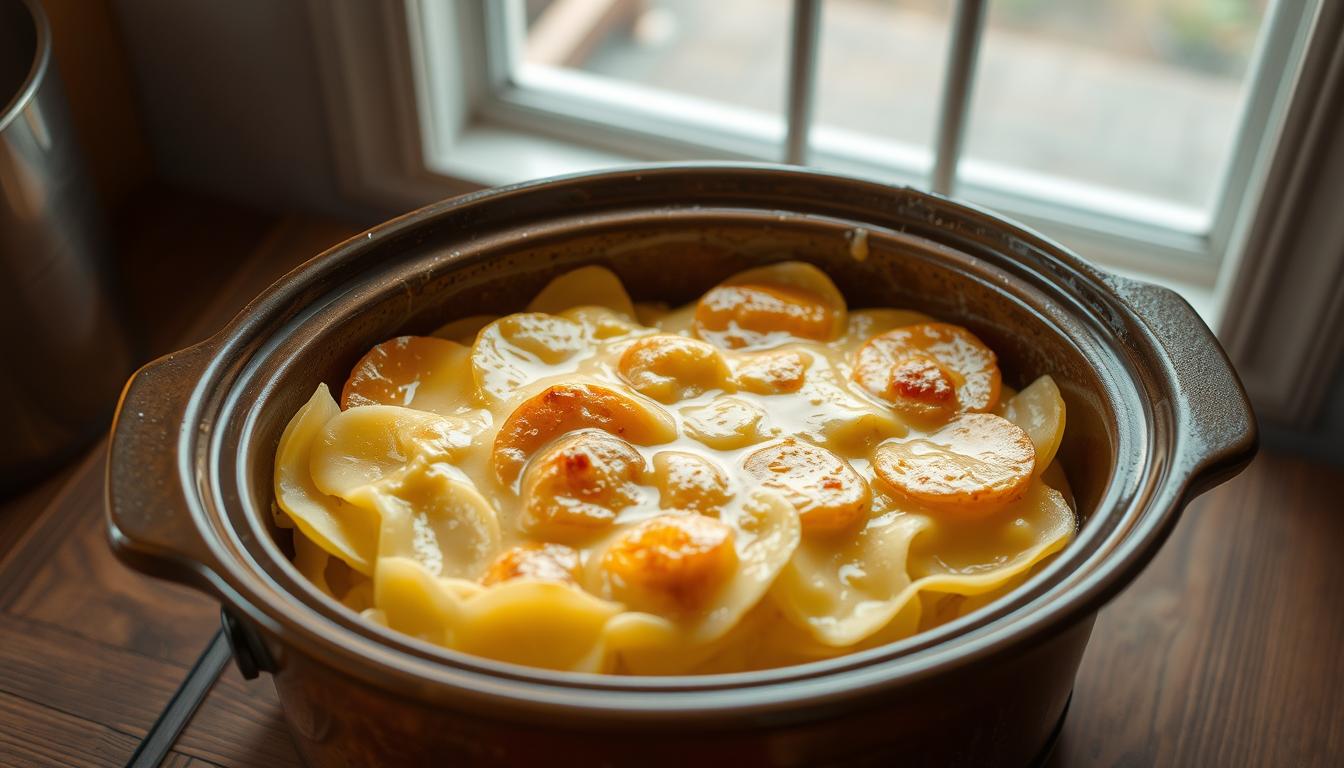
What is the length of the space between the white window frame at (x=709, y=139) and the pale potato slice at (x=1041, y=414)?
1.14 feet

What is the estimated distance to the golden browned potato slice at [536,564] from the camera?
0.74 meters

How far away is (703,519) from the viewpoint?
0.77m

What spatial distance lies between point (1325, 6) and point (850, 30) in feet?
3.73

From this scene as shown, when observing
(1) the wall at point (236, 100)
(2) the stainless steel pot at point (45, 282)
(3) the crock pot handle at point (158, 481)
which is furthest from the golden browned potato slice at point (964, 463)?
(1) the wall at point (236, 100)

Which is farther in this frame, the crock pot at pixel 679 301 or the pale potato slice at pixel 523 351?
the pale potato slice at pixel 523 351

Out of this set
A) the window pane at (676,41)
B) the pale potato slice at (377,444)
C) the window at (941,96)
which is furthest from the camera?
the window pane at (676,41)

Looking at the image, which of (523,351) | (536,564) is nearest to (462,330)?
(523,351)

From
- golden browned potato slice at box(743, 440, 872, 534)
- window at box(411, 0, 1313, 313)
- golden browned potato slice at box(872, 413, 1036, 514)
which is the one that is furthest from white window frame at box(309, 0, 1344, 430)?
golden browned potato slice at box(743, 440, 872, 534)

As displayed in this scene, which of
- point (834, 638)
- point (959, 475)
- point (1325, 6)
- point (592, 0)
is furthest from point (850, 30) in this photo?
point (834, 638)

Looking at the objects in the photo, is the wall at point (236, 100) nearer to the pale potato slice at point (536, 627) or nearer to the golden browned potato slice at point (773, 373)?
the golden browned potato slice at point (773, 373)

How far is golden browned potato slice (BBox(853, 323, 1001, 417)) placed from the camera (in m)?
0.89

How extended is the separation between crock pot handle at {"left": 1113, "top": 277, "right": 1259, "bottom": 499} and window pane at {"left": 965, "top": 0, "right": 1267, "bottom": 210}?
3.08 ft

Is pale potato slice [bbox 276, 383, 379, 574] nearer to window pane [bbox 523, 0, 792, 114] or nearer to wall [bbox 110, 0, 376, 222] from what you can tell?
wall [bbox 110, 0, 376, 222]

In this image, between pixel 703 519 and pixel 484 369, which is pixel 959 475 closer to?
pixel 703 519
